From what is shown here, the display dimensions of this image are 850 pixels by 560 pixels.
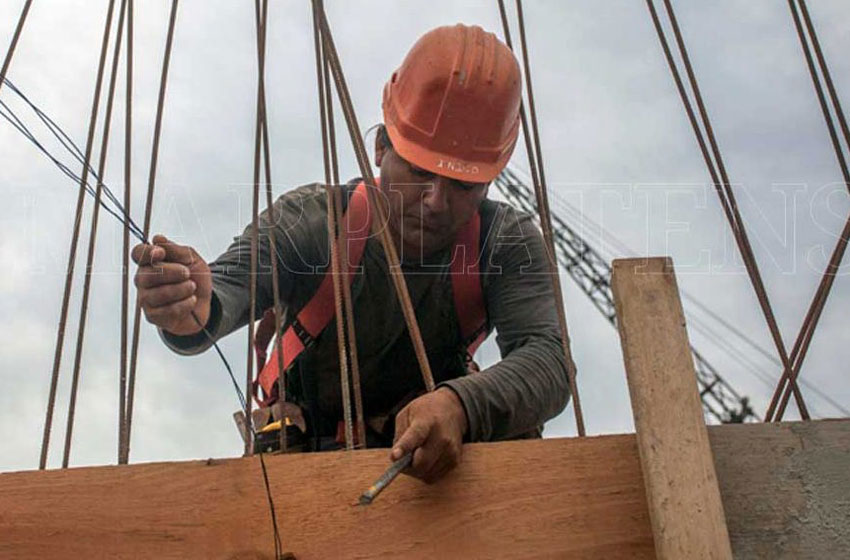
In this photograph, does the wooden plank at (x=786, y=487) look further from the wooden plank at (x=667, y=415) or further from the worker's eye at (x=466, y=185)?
the worker's eye at (x=466, y=185)

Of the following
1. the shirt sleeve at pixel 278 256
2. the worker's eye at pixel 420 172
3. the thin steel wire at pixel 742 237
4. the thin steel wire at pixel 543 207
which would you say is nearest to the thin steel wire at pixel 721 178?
the thin steel wire at pixel 742 237

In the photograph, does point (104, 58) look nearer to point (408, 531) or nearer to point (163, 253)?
point (163, 253)

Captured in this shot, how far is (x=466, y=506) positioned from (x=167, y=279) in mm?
912

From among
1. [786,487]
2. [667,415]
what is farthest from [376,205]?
[786,487]

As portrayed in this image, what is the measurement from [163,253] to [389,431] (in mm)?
1229

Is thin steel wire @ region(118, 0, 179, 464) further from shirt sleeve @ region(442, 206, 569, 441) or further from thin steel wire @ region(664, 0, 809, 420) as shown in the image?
thin steel wire @ region(664, 0, 809, 420)

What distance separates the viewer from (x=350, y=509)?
5.80ft

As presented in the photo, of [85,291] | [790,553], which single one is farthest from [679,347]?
[85,291]

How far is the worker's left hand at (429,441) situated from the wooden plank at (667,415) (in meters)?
0.35

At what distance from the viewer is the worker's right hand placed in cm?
215

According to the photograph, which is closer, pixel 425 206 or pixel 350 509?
pixel 350 509

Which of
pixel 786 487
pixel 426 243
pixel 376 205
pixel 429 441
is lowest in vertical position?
pixel 786 487

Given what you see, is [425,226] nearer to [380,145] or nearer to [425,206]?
[425,206]

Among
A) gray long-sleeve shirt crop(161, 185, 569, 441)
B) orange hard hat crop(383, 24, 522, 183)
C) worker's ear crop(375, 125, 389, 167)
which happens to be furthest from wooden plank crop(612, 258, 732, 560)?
worker's ear crop(375, 125, 389, 167)
